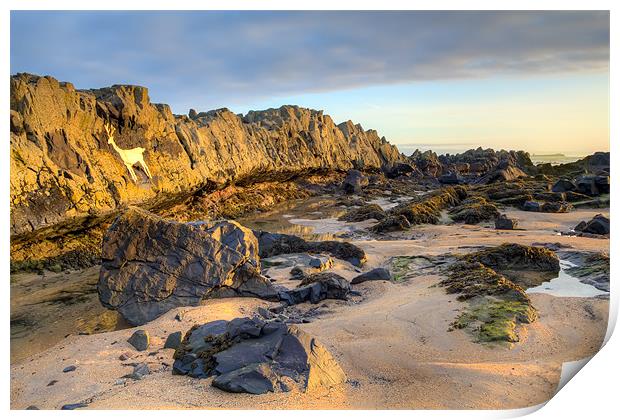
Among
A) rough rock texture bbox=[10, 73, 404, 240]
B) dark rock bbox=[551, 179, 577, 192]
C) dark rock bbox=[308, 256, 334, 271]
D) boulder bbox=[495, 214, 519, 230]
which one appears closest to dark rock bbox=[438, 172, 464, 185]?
dark rock bbox=[551, 179, 577, 192]

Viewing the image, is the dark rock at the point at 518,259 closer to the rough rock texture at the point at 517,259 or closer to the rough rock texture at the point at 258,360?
the rough rock texture at the point at 517,259

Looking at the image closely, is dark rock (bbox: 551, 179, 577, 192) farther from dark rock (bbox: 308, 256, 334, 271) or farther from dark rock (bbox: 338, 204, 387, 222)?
dark rock (bbox: 308, 256, 334, 271)

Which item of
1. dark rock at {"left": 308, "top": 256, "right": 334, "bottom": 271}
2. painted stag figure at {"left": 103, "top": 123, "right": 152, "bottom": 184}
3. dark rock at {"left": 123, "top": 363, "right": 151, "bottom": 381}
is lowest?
dark rock at {"left": 123, "top": 363, "right": 151, "bottom": 381}

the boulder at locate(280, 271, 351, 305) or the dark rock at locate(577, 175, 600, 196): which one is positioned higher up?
the dark rock at locate(577, 175, 600, 196)

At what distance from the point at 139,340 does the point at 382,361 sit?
9.72 feet

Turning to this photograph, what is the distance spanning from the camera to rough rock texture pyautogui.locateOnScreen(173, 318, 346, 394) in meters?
4.08

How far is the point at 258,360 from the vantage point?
14.2ft

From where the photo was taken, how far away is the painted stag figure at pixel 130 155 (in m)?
12.4

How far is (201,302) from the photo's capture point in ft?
23.8

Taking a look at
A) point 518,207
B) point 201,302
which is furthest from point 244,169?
point 201,302

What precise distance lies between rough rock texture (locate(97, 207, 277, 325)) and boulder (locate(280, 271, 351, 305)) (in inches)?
12.0

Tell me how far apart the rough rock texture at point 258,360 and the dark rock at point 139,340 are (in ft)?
2.82

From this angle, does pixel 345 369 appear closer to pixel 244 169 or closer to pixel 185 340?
pixel 185 340
